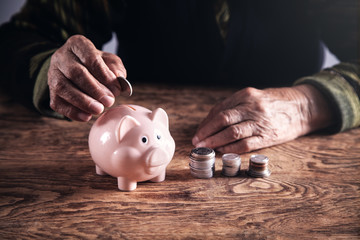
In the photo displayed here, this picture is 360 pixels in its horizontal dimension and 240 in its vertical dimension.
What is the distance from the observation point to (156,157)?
39.3 inches

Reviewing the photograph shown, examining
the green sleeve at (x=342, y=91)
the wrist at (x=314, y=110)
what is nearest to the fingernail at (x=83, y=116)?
the wrist at (x=314, y=110)

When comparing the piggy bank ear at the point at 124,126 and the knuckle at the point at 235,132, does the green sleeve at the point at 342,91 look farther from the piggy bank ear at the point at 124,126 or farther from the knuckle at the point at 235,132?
the piggy bank ear at the point at 124,126

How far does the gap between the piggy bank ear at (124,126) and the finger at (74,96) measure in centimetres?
12

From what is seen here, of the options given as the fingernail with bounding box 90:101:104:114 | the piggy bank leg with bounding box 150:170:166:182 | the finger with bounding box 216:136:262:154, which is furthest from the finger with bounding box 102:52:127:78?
the finger with bounding box 216:136:262:154

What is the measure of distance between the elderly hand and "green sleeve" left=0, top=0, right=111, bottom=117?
806mm

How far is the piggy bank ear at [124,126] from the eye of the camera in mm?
984

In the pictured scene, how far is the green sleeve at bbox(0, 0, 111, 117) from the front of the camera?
5.13 ft

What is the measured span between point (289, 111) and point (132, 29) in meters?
1.00

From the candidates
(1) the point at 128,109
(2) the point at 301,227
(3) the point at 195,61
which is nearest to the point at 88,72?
(1) the point at 128,109

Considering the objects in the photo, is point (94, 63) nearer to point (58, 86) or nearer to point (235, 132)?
point (58, 86)

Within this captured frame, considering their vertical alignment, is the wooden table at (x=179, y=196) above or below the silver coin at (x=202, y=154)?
below

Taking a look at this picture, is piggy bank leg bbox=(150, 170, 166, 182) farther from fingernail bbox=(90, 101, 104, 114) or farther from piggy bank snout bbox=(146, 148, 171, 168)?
fingernail bbox=(90, 101, 104, 114)

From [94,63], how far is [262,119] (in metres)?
0.65

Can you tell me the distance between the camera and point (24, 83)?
1520 mm
